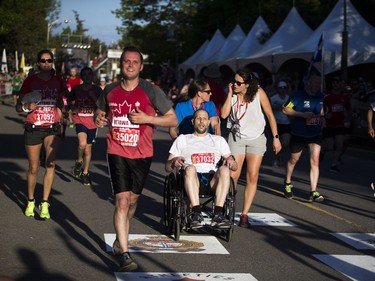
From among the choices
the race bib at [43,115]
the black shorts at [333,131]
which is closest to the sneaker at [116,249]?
the race bib at [43,115]

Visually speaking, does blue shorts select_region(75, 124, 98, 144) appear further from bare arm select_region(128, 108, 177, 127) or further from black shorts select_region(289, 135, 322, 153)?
bare arm select_region(128, 108, 177, 127)

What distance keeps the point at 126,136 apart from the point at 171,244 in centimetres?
169

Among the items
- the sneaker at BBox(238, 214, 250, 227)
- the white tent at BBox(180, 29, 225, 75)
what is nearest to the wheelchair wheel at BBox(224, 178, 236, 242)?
the sneaker at BBox(238, 214, 250, 227)

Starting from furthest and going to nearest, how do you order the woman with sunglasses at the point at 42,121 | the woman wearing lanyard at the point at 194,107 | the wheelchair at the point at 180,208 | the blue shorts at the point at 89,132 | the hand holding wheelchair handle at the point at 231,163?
the blue shorts at the point at 89,132 → the woman wearing lanyard at the point at 194,107 → the woman with sunglasses at the point at 42,121 → the hand holding wheelchair handle at the point at 231,163 → the wheelchair at the point at 180,208

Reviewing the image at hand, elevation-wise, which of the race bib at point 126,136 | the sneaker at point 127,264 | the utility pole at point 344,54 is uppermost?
the utility pole at point 344,54

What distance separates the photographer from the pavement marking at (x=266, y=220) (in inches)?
419

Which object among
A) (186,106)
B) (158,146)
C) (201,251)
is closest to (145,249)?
(201,251)

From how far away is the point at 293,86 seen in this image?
30.5 meters

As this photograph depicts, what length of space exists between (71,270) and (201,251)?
5.24 ft

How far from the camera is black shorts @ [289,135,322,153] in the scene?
1311cm

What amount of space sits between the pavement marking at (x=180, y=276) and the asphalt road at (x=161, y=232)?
5 cm

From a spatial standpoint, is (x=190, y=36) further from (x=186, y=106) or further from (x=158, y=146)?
(x=186, y=106)

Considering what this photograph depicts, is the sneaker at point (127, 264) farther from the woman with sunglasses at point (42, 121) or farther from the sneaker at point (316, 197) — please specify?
the sneaker at point (316, 197)

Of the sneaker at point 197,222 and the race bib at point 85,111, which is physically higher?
the race bib at point 85,111
